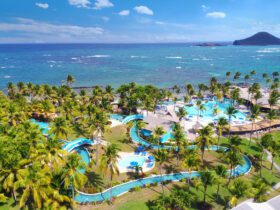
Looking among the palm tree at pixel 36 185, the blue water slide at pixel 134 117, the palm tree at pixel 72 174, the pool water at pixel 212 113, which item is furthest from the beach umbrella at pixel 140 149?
the pool water at pixel 212 113

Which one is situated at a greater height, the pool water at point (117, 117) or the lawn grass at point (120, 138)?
the pool water at point (117, 117)

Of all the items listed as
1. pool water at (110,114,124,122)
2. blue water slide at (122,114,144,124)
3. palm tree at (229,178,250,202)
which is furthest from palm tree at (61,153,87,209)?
pool water at (110,114,124,122)

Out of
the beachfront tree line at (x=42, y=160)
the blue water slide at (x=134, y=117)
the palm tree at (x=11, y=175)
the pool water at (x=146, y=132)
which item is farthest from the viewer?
the blue water slide at (x=134, y=117)

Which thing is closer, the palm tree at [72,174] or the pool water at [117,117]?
the palm tree at [72,174]

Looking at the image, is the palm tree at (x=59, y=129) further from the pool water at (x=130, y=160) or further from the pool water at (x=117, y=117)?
the pool water at (x=117, y=117)

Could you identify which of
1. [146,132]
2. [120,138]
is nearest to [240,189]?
[146,132]

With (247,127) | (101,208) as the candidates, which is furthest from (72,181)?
(247,127)

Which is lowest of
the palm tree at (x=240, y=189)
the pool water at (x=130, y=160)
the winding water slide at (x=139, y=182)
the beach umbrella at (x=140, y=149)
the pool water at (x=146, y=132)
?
the winding water slide at (x=139, y=182)

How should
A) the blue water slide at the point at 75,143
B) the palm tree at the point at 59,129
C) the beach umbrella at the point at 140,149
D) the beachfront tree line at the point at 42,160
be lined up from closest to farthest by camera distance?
the beachfront tree line at the point at 42,160 < the palm tree at the point at 59,129 < the blue water slide at the point at 75,143 < the beach umbrella at the point at 140,149

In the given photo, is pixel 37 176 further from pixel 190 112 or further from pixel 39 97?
pixel 190 112

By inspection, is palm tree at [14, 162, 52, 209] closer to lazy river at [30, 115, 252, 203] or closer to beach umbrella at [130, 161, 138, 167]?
lazy river at [30, 115, 252, 203]
